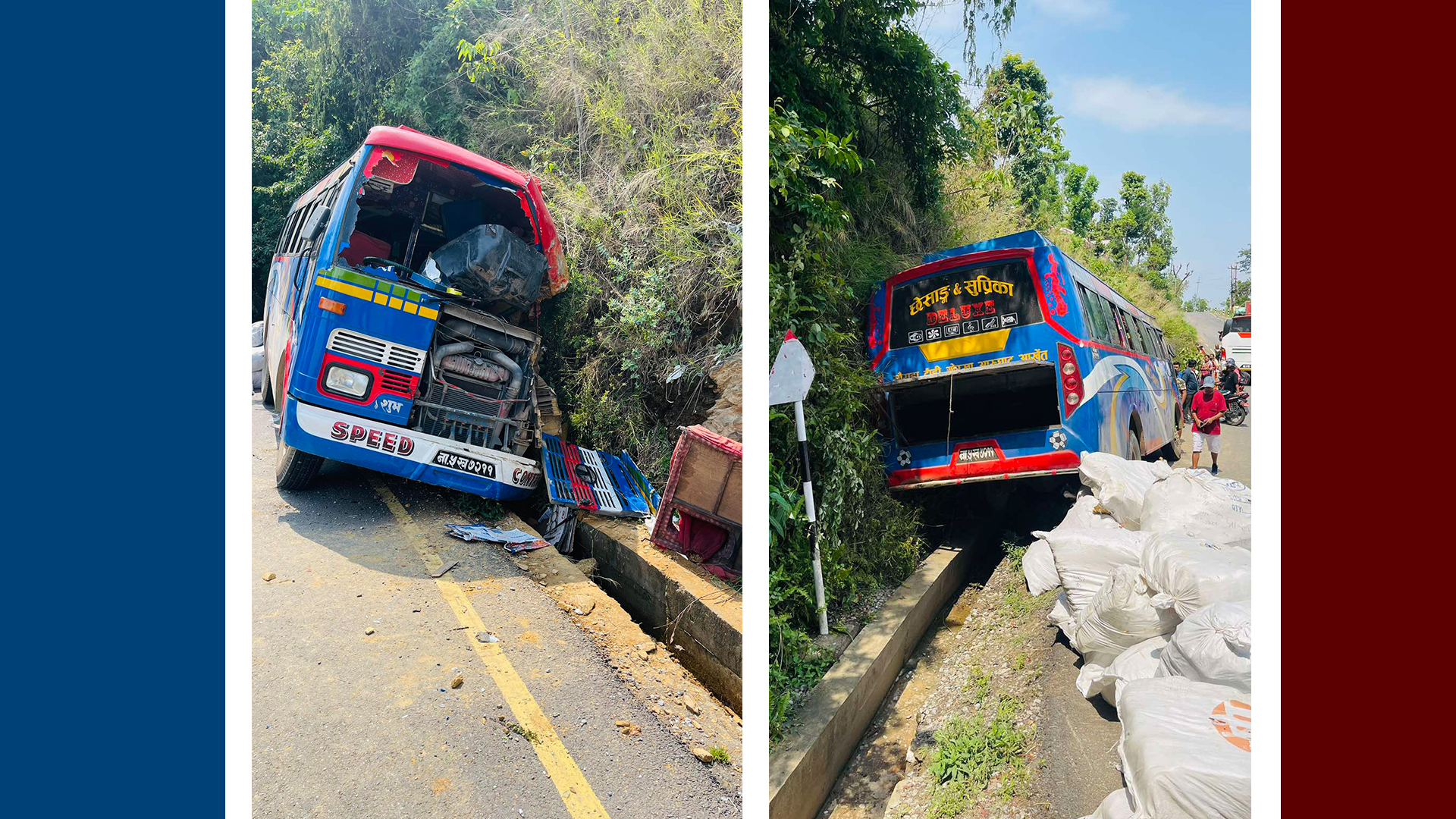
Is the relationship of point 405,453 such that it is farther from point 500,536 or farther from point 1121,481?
point 1121,481

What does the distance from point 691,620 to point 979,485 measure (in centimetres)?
131

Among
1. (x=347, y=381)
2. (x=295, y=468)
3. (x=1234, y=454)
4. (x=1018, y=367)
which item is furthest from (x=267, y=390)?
(x=1234, y=454)

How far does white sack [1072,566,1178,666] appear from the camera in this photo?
5.58 ft

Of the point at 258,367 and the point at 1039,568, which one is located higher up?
the point at 258,367

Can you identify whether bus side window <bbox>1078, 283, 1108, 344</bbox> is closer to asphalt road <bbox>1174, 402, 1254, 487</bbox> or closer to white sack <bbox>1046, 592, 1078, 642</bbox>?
asphalt road <bbox>1174, 402, 1254, 487</bbox>

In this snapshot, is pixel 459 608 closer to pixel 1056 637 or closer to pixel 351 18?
pixel 1056 637

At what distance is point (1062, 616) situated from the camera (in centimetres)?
192

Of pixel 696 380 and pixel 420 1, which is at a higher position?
pixel 420 1

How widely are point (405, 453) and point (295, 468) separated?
0.39 m

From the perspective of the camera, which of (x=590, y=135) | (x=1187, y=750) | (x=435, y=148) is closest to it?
(x=1187, y=750)

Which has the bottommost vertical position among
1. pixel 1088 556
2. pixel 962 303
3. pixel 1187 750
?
pixel 1187 750

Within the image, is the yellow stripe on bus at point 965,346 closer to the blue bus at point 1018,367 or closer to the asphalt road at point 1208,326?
the blue bus at point 1018,367
